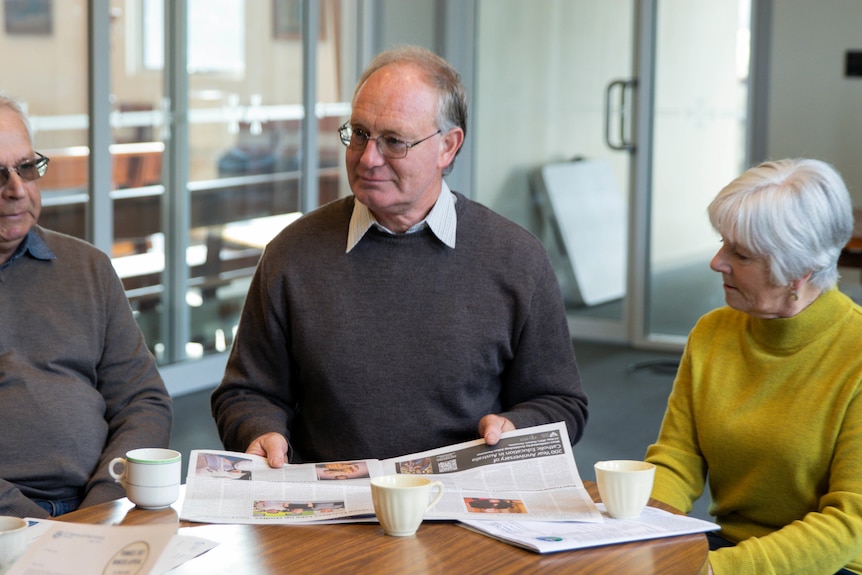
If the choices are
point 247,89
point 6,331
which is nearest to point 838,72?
point 247,89

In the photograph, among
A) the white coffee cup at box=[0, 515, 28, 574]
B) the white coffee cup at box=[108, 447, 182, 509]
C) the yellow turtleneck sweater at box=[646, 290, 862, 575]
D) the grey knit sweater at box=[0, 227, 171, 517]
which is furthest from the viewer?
the grey knit sweater at box=[0, 227, 171, 517]

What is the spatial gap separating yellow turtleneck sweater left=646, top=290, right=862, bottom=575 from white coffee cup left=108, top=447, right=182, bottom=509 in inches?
31.0

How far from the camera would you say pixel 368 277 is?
203cm

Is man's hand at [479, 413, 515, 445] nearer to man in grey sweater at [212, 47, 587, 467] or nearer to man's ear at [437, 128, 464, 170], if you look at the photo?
man in grey sweater at [212, 47, 587, 467]

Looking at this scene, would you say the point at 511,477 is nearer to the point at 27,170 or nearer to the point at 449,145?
the point at 449,145

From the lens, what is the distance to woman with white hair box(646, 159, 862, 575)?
1.68m

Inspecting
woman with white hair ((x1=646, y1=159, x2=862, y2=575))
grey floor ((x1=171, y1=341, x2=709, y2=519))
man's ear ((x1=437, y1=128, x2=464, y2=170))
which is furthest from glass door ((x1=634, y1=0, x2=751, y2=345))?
woman with white hair ((x1=646, y1=159, x2=862, y2=575))

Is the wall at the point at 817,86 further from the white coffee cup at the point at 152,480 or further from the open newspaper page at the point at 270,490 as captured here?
the white coffee cup at the point at 152,480

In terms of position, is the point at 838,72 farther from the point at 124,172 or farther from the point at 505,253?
the point at 505,253

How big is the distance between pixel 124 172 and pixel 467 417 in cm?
292

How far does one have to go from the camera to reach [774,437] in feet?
5.87

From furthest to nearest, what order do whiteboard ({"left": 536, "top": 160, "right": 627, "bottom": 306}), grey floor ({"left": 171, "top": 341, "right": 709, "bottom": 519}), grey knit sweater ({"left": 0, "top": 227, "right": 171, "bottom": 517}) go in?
whiteboard ({"left": 536, "top": 160, "right": 627, "bottom": 306}) < grey floor ({"left": 171, "top": 341, "right": 709, "bottom": 519}) < grey knit sweater ({"left": 0, "top": 227, "right": 171, "bottom": 517})

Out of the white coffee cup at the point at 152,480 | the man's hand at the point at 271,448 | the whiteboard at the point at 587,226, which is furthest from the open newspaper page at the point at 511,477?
the whiteboard at the point at 587,226

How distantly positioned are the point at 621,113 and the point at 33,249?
4346mm
